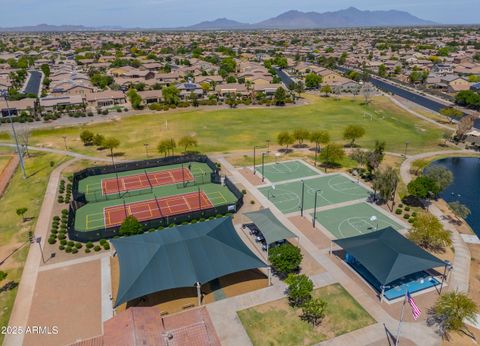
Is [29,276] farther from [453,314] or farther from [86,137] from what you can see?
[86,137]

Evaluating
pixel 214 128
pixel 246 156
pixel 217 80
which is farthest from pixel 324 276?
pixel 217 80

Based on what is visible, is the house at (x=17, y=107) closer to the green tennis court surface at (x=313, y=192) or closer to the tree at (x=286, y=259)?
the green tennis court surface at (x=313, y=192)

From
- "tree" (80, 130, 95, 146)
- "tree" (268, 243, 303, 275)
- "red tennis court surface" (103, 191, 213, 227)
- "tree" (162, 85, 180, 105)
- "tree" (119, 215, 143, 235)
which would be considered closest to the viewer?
"tree" (268, 243, 303, 275)

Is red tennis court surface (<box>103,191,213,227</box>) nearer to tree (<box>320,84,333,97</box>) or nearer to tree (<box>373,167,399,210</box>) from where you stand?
tree (<box>373,167,399,210</box>)

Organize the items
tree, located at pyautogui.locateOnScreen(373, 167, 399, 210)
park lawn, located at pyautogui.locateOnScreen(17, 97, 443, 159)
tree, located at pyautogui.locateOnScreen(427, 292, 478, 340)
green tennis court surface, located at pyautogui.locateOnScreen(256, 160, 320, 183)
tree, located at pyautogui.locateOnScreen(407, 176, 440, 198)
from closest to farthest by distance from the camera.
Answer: tree, located at pyautogui.locateOnScreen(427, 292, 478, 340), tree, located at pyautogui.locateOnScreen(373, 167, 399, 210), tree, located at pyautogui.locateOnScreen(407, 176, 440, 198), green tennis court surface, located at pyautogui.locateOnScreen(256, 160, 320, 183), park lawn, located at pyautogui.locateOnScreen(17, 97, 443, 159)

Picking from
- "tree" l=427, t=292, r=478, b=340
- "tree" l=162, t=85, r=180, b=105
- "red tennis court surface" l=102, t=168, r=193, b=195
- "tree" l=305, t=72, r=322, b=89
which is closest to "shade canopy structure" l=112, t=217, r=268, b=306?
"tree" l=427, t=292, r=478, b=340

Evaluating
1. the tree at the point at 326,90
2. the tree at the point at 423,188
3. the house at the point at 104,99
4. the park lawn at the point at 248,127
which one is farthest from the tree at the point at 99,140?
the tree at the point at 326,90

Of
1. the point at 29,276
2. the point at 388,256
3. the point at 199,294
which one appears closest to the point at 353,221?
the point at 388,256
